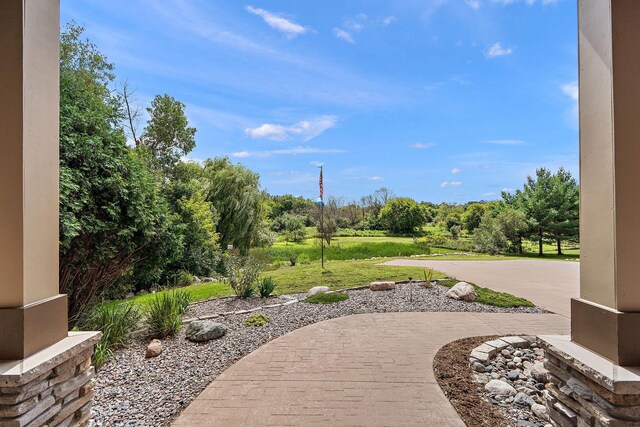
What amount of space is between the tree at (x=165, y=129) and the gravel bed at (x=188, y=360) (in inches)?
415

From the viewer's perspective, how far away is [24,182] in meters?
1.71

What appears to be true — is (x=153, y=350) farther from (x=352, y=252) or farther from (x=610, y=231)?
(x=352, y=252)

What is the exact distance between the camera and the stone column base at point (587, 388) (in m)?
1.56

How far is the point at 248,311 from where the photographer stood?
5824 millimetres

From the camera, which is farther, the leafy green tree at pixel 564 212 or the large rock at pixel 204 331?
the leafy green tree at pixel 564 212

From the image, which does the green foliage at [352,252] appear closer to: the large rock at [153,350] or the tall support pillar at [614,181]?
the large rock at [153,350]

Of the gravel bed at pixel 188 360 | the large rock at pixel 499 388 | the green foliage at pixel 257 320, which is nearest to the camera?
the gravel bed at pixel 188 360

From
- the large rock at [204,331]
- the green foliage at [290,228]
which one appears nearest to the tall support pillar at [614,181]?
the large rock at [204,331]

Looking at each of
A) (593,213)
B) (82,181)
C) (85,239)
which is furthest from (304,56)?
(593,213)

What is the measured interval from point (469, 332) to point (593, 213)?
3.47 m

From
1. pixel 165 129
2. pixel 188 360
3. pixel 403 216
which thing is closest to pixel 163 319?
pixel 188 360

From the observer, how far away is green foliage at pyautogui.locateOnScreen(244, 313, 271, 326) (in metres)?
5.12

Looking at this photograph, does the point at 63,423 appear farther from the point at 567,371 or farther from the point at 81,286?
the point at 81,286

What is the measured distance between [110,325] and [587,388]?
190 inches
